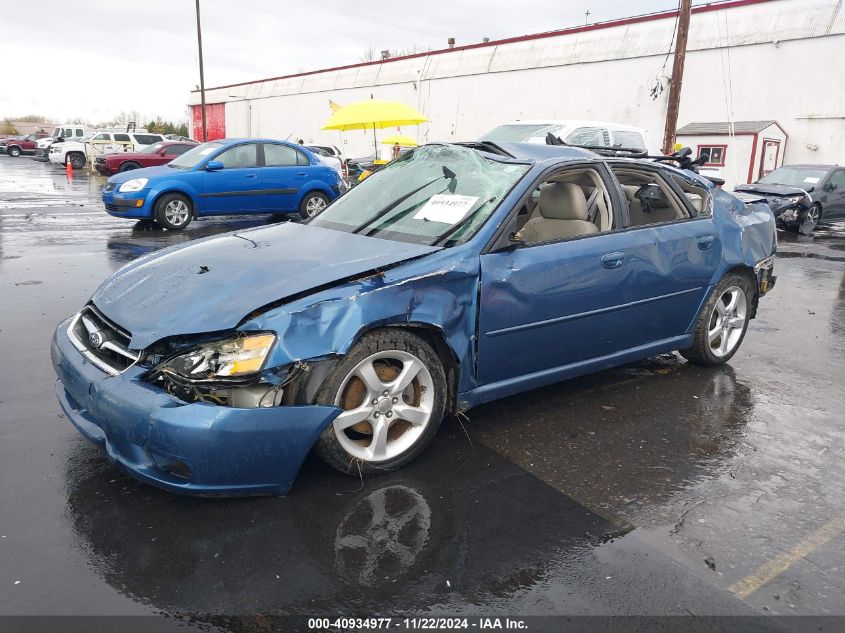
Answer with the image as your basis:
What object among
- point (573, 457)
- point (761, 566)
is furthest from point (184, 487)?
point (761, 566)

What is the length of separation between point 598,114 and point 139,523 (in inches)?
1026

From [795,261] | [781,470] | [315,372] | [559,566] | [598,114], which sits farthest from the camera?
[598,114]

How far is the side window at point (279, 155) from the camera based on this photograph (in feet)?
40.9

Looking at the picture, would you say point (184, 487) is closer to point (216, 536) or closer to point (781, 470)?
point (216, 536)

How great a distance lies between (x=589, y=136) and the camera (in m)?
10.8

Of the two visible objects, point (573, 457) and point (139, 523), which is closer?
point (139, 523)

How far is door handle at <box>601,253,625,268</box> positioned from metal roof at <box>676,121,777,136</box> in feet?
62.0

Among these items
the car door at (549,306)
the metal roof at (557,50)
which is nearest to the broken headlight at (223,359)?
the car door at (549,306)

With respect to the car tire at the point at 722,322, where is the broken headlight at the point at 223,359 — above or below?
above

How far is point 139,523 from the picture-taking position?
2881 mm

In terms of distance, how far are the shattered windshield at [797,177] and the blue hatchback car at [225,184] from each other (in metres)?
10.5

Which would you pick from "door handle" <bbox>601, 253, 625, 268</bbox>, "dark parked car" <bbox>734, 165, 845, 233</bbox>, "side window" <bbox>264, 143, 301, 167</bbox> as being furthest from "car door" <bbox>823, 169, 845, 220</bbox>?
"door handle" <bbox>601, 253, 625, 268</bbox>

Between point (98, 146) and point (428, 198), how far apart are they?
31192 millimetres

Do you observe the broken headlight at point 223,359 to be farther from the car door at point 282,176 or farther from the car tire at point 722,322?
the car door at point 282,176
